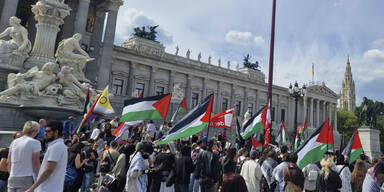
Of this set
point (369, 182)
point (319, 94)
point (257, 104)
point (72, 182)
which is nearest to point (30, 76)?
point (72, 182)

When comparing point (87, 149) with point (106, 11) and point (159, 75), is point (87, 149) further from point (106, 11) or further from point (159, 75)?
point (159, 75)

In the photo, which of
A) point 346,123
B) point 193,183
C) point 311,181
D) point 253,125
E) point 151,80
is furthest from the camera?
point 346,123

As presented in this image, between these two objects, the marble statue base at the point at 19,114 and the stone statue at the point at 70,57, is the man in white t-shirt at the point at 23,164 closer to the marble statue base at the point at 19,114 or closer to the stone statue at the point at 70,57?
the marble statue base at the point at 19,114

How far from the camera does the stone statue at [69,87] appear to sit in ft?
41.9

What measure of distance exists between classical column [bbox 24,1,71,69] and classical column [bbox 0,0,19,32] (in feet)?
24.1

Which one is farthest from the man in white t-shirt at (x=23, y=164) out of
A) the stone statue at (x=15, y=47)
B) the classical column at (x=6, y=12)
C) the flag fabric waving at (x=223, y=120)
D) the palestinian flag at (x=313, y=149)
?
the classical column at (x=6, y=12)

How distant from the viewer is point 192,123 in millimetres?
6430

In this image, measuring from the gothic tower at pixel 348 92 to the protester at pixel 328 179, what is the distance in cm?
10236

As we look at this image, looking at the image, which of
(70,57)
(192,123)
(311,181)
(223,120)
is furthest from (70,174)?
(70,57)

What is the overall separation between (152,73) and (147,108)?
→ 105 ft

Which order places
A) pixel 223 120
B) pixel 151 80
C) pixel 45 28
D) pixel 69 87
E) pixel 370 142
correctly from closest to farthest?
pixel 223 120 < pixel 69 87 < pixel 45 28 < pixel 370 142 < pixel 151 80

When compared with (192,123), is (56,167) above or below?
below

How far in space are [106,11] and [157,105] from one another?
23848mm

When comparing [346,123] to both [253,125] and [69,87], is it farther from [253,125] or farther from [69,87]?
[69,87]
